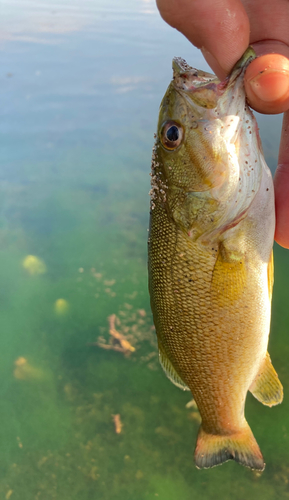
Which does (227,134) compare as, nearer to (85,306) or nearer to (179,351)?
(179,351)

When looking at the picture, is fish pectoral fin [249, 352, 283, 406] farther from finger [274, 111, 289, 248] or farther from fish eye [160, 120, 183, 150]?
fish eye [160, 120, 183, 150]

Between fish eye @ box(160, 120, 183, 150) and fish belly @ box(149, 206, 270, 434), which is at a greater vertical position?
fish eye @ box(160, 120, 183, 150)

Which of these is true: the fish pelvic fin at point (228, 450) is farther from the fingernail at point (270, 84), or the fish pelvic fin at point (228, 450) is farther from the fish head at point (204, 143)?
the fingernail at point (270, 84)

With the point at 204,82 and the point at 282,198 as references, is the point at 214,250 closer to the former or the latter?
the point at 282,198

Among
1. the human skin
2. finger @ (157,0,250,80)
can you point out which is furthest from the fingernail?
finger @ (157,0,250,80)

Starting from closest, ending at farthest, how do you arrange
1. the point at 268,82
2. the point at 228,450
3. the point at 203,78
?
the point at 268,82
the point at 203,78
the point at 228,450

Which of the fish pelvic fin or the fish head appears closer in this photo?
the fish head

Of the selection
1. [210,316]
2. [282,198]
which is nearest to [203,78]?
[282,198]

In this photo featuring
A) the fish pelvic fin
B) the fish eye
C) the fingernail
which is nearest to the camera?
the fingernail
